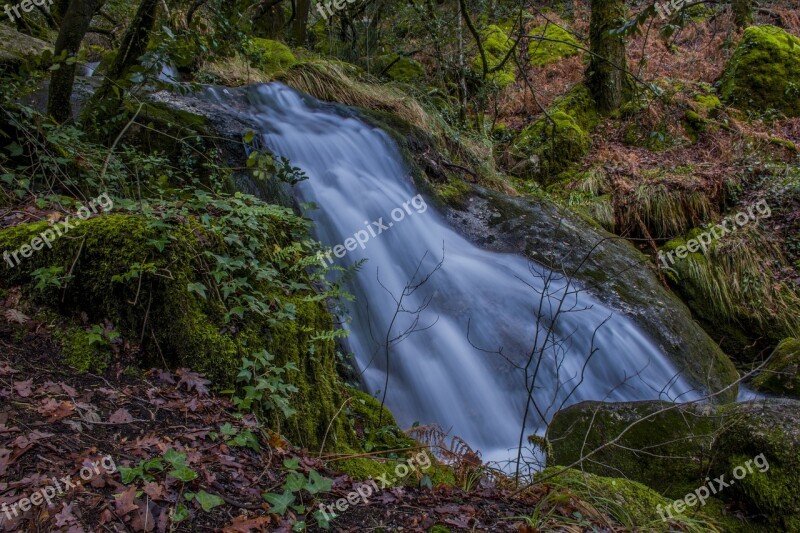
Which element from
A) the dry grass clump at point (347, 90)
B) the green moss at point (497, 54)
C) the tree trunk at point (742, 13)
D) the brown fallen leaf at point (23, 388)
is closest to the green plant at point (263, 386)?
the brown fallen leaf at point (23, 388)

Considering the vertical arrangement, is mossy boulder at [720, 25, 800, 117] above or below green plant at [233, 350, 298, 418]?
above

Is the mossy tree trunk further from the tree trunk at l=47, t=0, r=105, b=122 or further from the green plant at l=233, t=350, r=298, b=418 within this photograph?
the green plant at l=233, t=350, r=298, b=418

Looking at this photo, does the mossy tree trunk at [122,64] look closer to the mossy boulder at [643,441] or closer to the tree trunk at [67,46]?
the tree trunk at [67,46]

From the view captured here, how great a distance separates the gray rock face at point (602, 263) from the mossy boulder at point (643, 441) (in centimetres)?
173

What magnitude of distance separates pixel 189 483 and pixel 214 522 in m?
0.20

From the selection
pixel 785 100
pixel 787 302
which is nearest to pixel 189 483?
pixel 787 302

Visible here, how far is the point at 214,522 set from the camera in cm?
184

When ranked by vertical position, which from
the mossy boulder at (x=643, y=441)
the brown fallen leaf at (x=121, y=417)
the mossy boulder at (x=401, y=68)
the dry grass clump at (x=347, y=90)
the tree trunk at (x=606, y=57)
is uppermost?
the tree trunk at (x=606, y=57)

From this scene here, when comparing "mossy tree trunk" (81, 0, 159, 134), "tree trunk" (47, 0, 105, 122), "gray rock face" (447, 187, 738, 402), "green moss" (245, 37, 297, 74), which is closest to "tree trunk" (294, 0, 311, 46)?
"green moss" (245, 37, 297, 74)

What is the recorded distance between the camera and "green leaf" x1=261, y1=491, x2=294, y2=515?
6.47 feet

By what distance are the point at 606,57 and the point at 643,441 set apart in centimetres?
899

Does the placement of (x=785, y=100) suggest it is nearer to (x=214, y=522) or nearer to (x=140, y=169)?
(x=140, y=169)

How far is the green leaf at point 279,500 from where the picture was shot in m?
1.97

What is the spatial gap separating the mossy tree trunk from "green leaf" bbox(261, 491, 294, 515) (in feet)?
11.8
